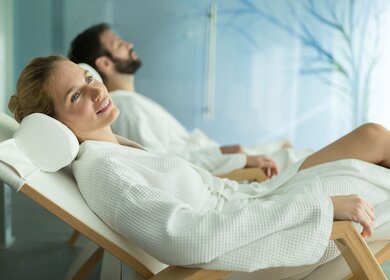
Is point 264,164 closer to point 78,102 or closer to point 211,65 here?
point 78,102

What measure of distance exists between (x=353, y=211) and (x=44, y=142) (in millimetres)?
728

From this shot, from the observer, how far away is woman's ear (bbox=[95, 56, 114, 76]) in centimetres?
314

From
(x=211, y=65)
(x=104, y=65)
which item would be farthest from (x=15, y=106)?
(x=211, y=65)

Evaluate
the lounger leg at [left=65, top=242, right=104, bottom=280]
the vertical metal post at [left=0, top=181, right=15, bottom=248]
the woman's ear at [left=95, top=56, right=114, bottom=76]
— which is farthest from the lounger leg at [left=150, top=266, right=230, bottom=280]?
the woman's ear at [left=95, top=56, right=114, bottom=76]

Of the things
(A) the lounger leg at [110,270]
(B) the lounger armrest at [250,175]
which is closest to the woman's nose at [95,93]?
(A) the lounger leg at [110,270]

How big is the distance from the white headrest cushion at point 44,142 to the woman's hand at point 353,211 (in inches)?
25.0

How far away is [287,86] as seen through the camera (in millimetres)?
4551

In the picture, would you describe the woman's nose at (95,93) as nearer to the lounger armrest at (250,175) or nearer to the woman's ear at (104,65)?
the lounger armrest at (250,175)

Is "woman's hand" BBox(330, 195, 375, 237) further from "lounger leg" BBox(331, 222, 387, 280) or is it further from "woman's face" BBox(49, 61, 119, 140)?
"woman's face" BBox(49, 61, 119, 140)

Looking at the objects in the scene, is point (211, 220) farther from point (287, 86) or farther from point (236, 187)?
point (287, 86)

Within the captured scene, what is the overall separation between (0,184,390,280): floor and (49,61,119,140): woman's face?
912 mm

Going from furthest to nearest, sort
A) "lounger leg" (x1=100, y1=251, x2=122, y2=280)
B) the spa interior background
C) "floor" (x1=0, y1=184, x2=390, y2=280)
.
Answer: the spa interior background, "floor" (x1=0, y1=184, x2=390, y2=280), "lounger leg" (x1=100, y1=251, x2=122, y2=280)

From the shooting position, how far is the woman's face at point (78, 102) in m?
1.58

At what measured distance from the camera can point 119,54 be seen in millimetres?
3229
